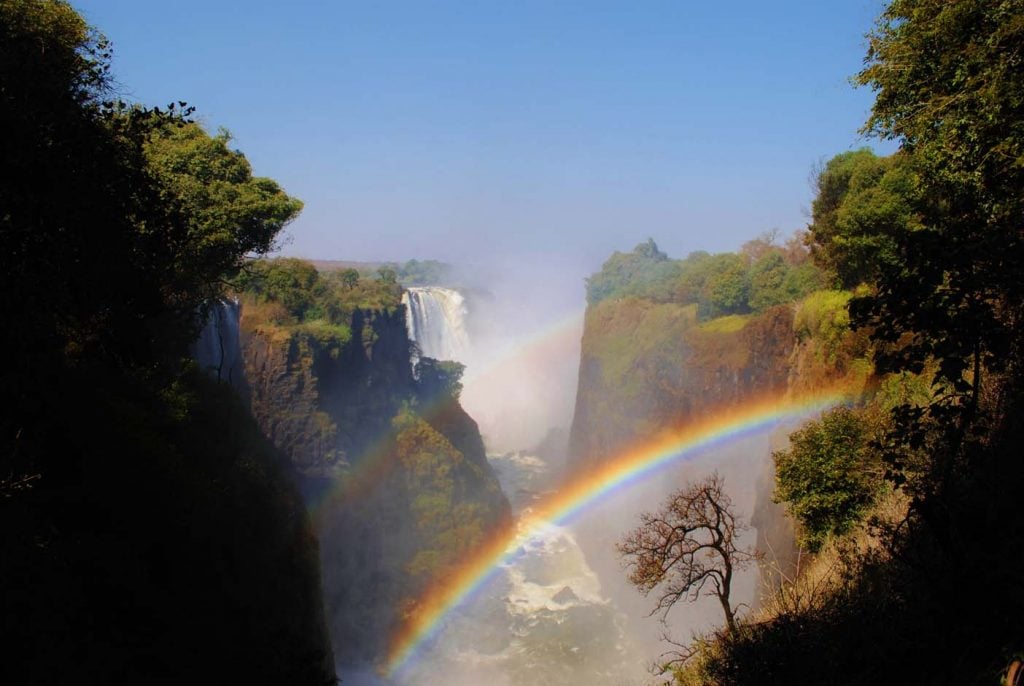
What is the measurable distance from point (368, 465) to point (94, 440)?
38475mm

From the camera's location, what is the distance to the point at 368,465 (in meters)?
47.5

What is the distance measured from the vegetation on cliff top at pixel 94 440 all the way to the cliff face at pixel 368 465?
2526cm

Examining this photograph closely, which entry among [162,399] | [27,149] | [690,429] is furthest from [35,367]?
[690,429]

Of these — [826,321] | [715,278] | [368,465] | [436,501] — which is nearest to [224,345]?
[368,465]

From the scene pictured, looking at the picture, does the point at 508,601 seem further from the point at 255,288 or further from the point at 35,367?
the point at 35,367

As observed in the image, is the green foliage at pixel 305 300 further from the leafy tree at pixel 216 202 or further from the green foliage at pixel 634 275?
the green foliage at pixel 634 275

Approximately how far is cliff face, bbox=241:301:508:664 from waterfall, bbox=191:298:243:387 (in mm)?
2434

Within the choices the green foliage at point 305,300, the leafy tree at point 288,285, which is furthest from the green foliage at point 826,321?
the leafy tree at point 288,285

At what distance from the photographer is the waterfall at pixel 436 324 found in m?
68.8

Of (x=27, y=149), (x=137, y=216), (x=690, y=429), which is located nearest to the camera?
(x=27, y=149)

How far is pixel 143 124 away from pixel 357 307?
1443 inches

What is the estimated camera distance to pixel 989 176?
279 inches

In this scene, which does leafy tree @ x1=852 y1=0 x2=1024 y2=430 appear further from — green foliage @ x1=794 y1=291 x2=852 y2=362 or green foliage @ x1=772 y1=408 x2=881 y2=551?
green foliage @ x1=794 y1=291 x2=852 y2=362

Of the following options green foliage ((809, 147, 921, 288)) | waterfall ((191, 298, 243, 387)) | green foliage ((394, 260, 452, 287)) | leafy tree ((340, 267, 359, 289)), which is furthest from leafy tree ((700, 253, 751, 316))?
green foliage ((394, 260, 452, 287))
